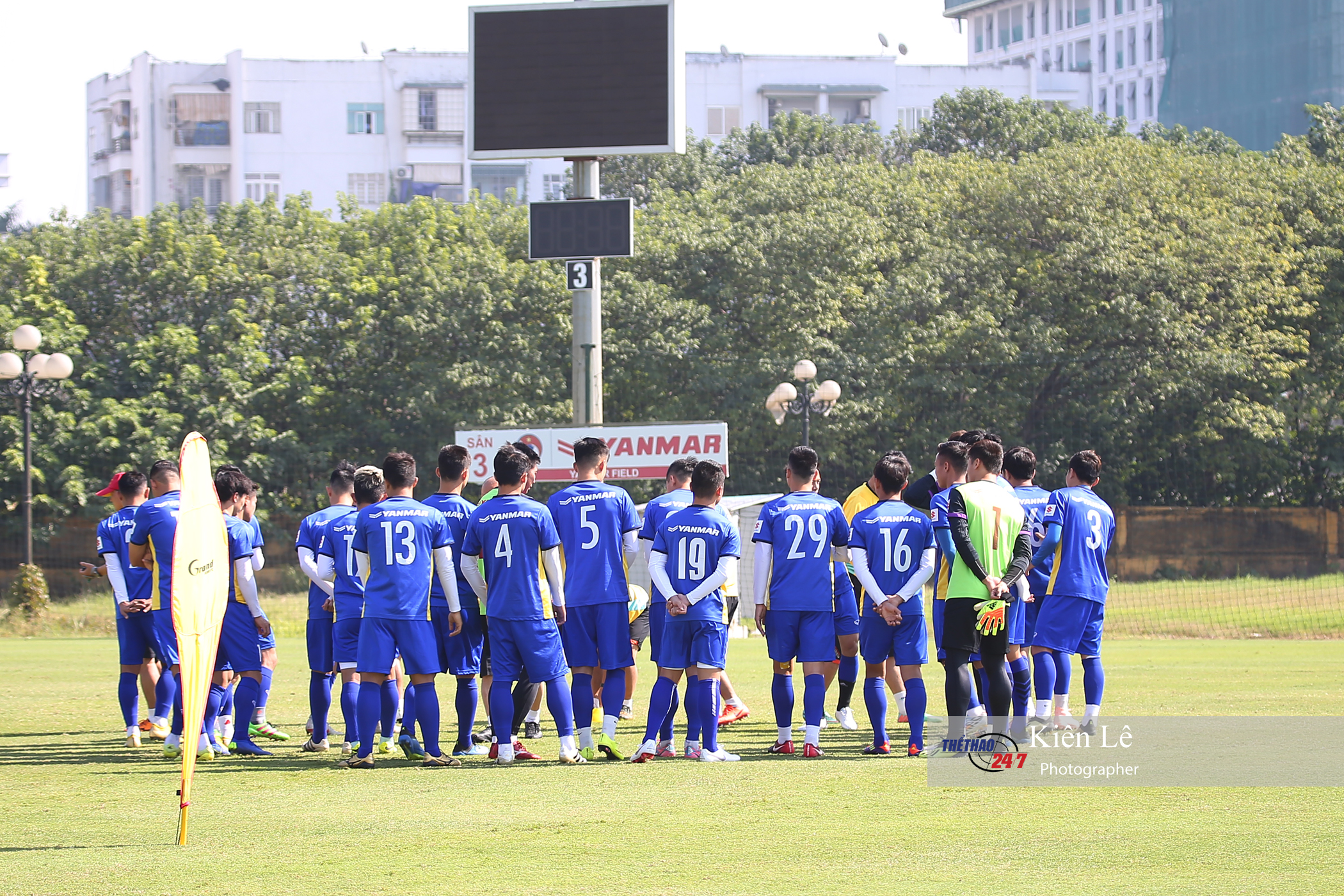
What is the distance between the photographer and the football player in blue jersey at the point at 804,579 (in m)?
9.50

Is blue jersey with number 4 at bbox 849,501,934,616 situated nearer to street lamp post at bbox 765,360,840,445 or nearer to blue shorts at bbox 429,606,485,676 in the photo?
blue shorts at bbox 429,606,485,676

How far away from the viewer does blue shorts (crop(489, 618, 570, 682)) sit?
922 cm

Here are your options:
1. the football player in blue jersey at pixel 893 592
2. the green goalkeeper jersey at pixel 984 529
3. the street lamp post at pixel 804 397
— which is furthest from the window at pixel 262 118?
the green goalkeeper jersey at pixel 984 529

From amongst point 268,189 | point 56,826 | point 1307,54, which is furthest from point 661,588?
point 1307,54

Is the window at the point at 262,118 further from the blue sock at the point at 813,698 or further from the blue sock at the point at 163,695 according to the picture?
the blue sock at the point at 813,698

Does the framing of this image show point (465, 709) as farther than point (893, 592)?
Yes

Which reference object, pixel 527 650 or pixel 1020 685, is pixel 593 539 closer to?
pixel 527 650

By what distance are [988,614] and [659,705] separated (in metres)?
2.11

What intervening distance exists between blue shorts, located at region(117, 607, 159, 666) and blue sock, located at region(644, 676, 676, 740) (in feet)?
11.9

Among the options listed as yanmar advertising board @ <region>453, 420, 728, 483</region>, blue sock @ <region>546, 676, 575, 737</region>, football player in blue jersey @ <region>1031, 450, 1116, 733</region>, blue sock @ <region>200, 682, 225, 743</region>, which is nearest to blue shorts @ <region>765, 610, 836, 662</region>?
blue sock @ <region>546, 676, 575, 737</region>

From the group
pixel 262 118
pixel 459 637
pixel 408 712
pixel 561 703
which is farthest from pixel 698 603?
pixel 262 118

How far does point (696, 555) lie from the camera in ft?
30.5

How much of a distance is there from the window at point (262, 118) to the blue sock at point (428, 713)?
2820 inches

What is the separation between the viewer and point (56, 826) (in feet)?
23.5
